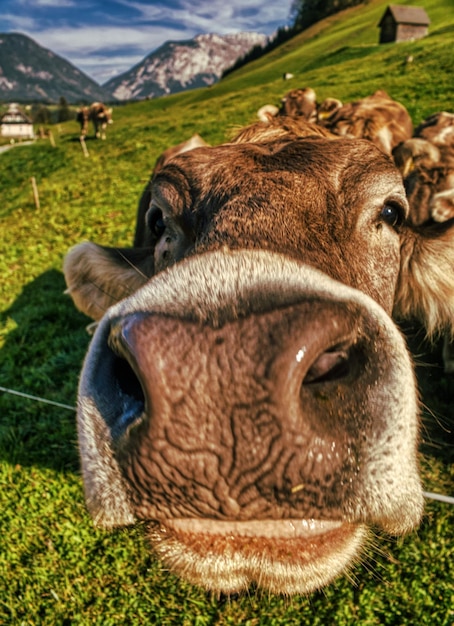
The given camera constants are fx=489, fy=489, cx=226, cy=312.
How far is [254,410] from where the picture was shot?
1299mm

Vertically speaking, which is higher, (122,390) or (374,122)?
(374,122)

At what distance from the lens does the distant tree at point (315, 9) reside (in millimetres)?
83312

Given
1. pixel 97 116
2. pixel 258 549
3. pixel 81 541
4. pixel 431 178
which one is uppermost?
pixel 431 178

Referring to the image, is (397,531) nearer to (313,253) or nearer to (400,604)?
(313,253)

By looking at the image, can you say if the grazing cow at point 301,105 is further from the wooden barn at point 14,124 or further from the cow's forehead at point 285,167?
the wooden barn at point 14,124

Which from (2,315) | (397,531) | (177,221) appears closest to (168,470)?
(397,531)

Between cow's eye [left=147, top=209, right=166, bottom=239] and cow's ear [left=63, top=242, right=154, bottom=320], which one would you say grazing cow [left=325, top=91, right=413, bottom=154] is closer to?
→ cow's ear [left=63, top=242, right=154, bottom=320]

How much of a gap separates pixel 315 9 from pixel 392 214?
102 metres

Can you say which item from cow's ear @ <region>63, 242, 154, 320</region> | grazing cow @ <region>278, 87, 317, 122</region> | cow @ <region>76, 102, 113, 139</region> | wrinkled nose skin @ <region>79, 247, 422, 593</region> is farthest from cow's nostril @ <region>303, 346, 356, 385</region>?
cow @ <region>76, 102, 113, 139</region>

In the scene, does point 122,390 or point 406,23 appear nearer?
point 122,390

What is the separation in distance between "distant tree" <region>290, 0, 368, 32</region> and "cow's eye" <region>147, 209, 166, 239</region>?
95.4m

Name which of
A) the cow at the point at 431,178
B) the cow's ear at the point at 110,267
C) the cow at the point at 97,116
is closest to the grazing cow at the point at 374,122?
the cow at the point at 431,178

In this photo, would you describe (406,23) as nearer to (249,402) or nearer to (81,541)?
(81,541)

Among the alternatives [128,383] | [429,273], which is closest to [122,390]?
[128,383]
